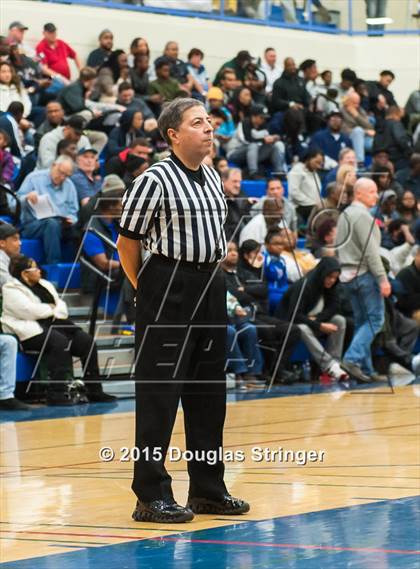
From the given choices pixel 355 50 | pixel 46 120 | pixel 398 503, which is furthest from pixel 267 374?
pixel 355 50

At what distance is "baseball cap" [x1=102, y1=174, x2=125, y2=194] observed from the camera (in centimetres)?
1388

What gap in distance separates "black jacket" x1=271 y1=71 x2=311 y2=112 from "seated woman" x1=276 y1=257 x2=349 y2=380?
7340 millimetres

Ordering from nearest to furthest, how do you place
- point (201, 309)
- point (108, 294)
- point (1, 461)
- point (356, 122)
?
1. point (201, 309)
2. point (1, 461)
3. point (108, 294)
4. point (356, 122)

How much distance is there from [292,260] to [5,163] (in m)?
3.18

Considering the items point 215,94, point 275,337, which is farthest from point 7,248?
point 215,94

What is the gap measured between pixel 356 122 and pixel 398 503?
50.0 ft

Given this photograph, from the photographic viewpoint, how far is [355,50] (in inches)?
997

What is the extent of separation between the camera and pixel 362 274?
13.5 m

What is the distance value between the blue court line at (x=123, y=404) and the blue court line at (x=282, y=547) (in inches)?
190

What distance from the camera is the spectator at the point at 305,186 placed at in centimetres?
1694

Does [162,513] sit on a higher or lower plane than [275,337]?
higher

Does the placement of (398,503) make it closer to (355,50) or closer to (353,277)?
(353,277)

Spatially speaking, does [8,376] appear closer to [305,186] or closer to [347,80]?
[305,186]

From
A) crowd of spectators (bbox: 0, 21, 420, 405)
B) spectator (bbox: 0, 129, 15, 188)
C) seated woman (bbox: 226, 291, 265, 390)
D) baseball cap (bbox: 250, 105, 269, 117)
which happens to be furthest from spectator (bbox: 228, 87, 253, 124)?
seated woman (bbox: 226, 291, 265, 390)
